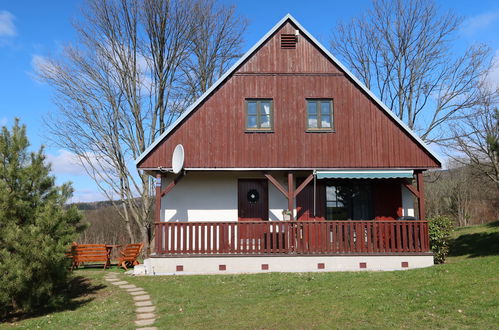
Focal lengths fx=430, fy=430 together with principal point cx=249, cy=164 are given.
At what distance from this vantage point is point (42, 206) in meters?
10.2

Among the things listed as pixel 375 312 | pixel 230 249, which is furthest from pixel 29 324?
pixel 375 312

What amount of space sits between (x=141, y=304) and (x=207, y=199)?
595 centimetres

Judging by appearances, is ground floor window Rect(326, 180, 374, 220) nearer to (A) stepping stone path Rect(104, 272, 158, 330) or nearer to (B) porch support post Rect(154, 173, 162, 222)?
(B) porch support post Rect(154, 173, 162, 222)

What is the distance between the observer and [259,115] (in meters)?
14.5

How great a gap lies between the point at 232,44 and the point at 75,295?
66.4ft

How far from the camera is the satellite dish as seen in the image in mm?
13281

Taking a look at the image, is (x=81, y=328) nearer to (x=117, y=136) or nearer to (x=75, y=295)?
(x=75, y=295)

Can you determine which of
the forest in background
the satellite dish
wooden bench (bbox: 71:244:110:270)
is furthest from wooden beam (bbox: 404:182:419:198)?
the forest in background

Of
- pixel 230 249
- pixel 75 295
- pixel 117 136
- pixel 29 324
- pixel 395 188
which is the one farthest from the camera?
pixel 117 136

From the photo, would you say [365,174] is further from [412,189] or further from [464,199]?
[464,199]

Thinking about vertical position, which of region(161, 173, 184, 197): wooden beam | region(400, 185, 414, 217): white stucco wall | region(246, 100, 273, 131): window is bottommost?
Result: region(400, 185, 414, 217): white stucco wall

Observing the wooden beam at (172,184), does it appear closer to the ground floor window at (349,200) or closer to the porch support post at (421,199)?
the ground floor window at (349,200)

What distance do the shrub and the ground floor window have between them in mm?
2221

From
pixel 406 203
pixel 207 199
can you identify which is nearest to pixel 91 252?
pixel 207 199
